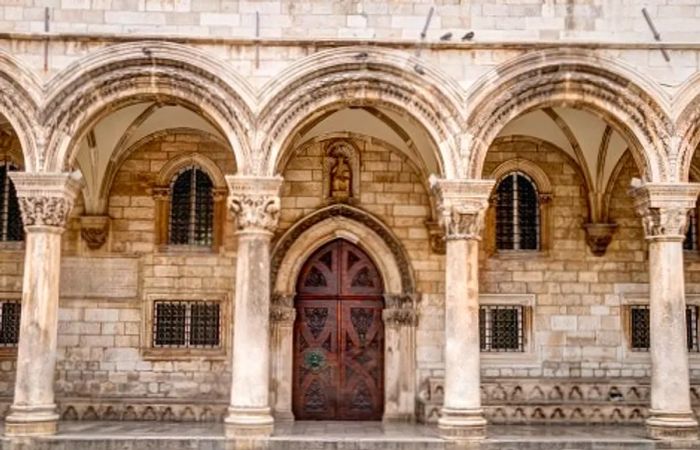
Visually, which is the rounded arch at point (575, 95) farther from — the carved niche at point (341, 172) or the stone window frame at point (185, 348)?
the stone window frame at point (185, 348)

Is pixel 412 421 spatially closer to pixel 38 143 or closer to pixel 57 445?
pixel 57 445

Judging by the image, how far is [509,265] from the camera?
17188 mm

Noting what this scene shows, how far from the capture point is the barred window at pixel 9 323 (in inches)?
661

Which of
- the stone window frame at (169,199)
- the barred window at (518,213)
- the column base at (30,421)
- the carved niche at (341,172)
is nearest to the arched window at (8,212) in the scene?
the stone window frame at (169,199)

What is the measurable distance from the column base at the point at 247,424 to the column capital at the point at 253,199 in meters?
2.50

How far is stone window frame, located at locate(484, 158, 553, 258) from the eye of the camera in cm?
1725

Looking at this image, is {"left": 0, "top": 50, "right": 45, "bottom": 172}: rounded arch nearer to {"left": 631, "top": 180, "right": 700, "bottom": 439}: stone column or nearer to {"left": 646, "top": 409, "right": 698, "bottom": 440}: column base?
{"left": 631, "top": 180, "right": 700, "bottom": 439}: stone column

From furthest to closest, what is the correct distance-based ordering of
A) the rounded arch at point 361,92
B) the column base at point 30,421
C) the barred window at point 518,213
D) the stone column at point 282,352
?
the barred window at point 518,213 → the stone column at point 282,352 → the rounded arch at point 361,92 → the column base at point 30,421

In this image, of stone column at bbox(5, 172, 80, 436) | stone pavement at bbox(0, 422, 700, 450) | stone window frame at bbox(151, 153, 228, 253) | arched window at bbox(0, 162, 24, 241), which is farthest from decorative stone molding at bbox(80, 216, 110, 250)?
stone pavement at bbox(0, 422, 700, 450)

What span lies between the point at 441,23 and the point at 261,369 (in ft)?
18.1

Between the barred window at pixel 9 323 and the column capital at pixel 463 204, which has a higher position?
the column capital at pixel 463 204

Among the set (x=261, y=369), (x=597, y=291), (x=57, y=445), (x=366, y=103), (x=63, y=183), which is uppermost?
(x=366, y=103)

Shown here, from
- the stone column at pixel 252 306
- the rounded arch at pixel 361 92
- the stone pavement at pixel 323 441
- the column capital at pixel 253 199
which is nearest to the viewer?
the stone pavement at pixel 323 441

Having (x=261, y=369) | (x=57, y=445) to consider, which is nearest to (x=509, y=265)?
(x=261, y=369)
